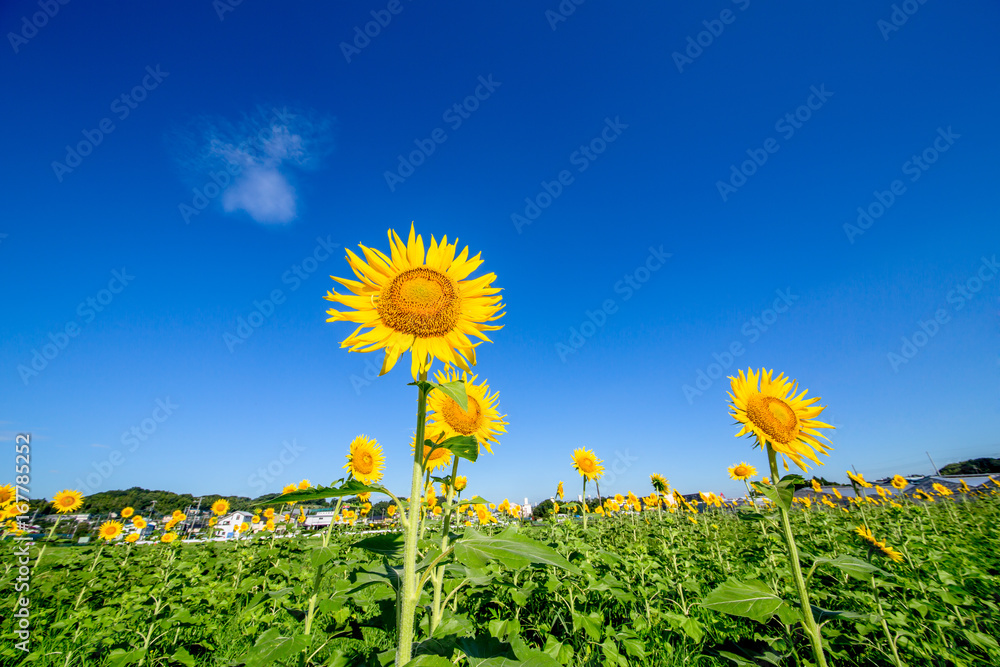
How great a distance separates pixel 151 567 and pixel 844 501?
18.6 metres

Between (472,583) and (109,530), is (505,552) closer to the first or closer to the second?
(472,583)

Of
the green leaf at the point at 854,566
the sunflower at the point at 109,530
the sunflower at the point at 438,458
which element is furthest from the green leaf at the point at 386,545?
the sunflower at the point at 109,530

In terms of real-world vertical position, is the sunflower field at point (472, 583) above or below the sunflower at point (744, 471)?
below

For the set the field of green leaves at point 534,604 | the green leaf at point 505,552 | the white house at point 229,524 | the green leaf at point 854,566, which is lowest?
the field of green leaves at point 534,604

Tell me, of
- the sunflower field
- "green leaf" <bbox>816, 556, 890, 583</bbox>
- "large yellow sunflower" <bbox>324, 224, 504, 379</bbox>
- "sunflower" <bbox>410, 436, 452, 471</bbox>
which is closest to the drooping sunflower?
the sunflower field

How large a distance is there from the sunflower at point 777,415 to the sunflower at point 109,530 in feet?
37.6

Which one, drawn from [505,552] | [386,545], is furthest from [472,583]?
[505,552]

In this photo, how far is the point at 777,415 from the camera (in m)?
2.90

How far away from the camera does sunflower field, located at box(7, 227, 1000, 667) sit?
197 centimetres

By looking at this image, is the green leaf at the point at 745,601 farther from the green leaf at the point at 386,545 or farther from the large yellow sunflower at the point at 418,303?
the large yellow sunflower at the point at 418,303

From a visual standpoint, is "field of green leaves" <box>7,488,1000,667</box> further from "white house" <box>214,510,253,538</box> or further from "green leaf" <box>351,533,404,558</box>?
"white house" <box>214,510,253,538</box>

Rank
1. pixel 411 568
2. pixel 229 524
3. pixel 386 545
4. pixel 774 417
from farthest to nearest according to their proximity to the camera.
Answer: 1. pixel 229 524
2. pixel 774 417
3. pixel 386 545
4. pixel 411 568

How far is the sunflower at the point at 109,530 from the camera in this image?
7917 mm

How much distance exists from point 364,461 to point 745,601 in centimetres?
380
